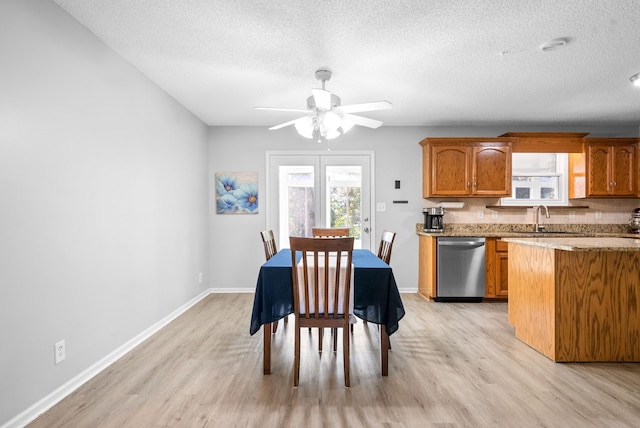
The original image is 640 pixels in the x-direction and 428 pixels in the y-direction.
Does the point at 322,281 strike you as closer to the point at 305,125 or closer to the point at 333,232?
the point at 305,125

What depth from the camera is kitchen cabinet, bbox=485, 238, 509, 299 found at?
171 inches

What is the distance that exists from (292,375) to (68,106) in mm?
2270

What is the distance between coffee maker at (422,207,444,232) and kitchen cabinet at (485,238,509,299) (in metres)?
0.63

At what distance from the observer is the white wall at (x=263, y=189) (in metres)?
4.88

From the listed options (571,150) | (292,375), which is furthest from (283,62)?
(571,150)

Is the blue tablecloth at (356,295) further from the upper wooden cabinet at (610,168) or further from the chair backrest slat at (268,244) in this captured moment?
the upper wooden cabinet at (610,168)

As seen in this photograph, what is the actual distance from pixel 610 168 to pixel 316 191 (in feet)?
13.0

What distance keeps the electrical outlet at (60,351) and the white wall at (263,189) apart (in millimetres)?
2781

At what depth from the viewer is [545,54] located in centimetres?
271

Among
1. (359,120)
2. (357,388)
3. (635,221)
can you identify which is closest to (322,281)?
(357,388)

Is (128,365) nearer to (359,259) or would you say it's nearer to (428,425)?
(359,259)

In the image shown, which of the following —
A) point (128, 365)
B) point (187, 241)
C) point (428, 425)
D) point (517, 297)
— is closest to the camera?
point (428, 425)

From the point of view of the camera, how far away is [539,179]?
4.93 m

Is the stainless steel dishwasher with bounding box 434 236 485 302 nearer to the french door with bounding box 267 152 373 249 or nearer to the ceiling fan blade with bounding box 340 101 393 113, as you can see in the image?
the french door with bounding box 267 152 373 249
